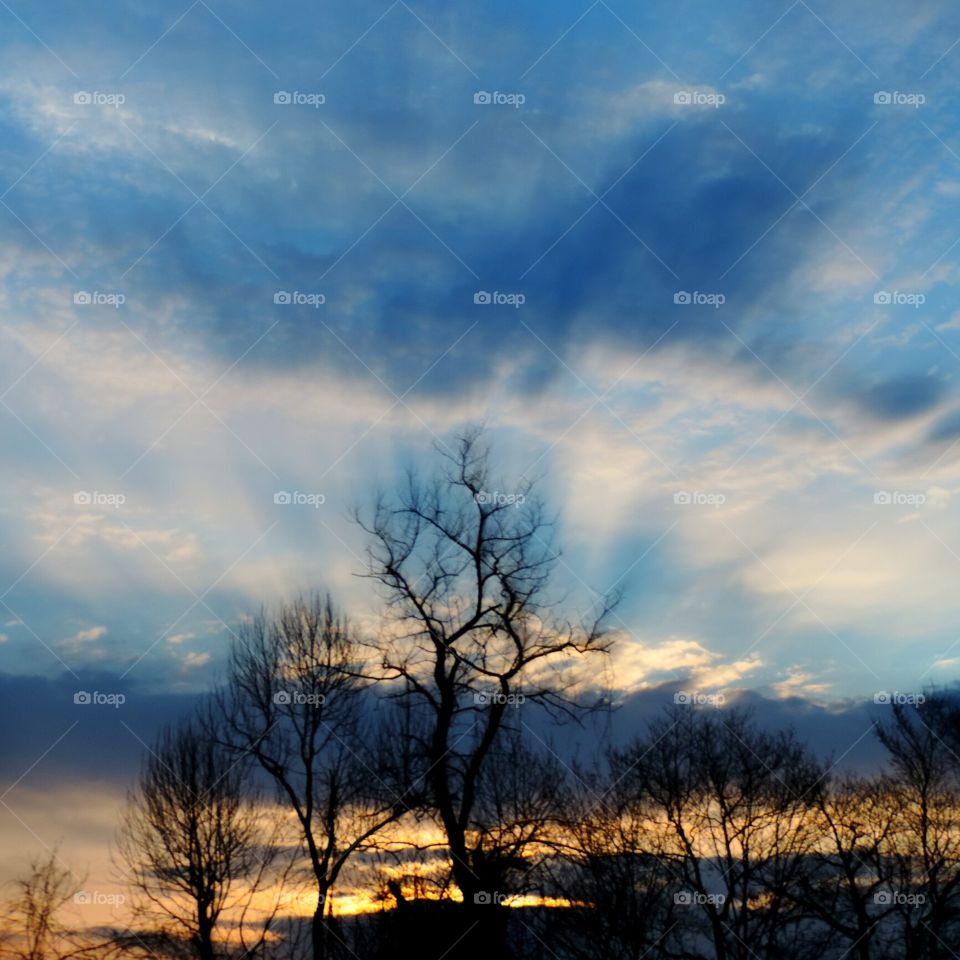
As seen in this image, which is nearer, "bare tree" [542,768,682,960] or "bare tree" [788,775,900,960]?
"bare tree" [542,768,682,960]

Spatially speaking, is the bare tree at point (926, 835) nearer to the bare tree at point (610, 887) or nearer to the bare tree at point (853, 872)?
the bare tree at point (853, 872)

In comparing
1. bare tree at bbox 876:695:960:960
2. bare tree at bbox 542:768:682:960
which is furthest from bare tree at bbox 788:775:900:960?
bare tree at bbox 542:768:682:960

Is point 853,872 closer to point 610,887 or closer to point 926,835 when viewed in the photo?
point 926,835

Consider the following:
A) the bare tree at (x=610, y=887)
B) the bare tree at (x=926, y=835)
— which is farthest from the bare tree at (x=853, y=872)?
the bare tree at (x=610, y=887)

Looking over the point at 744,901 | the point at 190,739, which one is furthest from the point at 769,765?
the point at 190,739

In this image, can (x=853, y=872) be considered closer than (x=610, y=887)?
No

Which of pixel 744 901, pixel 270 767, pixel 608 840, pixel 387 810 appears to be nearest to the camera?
pixel 387 810

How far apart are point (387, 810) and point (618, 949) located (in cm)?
1158

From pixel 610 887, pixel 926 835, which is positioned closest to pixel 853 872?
pixel 926 835

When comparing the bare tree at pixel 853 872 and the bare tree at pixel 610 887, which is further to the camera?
the bare tree at pixel 853 872

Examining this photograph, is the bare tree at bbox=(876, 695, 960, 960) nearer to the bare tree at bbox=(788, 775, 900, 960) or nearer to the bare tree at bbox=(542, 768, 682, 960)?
the bare tree at bbox=(788, 775, 900, 960)

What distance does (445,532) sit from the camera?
28.7 m

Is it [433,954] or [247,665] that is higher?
[247,665]

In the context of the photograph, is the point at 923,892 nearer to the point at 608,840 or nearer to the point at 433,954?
the point at 608,840
